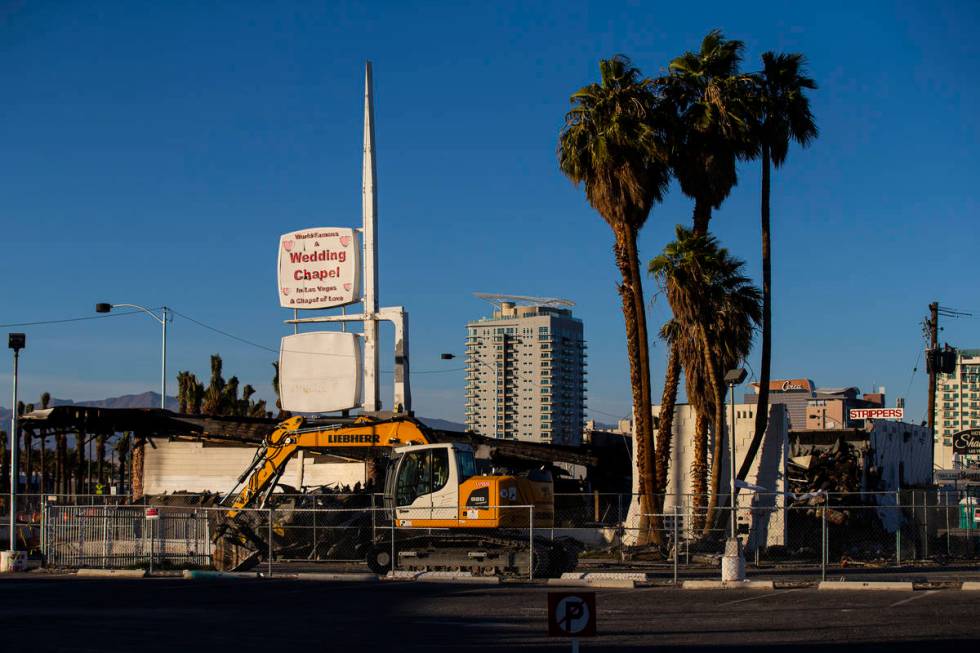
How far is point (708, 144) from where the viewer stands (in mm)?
38250

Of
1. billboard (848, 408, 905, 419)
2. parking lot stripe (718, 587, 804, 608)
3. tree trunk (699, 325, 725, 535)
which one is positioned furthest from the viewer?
billboard (848, 408, 905, 419)

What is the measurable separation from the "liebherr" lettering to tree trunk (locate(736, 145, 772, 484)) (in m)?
12.8

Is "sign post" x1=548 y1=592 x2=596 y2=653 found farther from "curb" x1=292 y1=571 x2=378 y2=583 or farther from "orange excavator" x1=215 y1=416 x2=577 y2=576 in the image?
"curb" x1=292 y1=571 x2=378 y2=583

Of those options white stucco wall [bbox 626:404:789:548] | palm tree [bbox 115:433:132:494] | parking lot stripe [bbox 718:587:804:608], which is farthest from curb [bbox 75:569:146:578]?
palm tree [bbox 115:433:132:494]

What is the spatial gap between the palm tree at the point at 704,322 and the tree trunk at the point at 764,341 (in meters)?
0.75

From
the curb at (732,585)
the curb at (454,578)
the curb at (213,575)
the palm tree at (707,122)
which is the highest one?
the palm tree at (707,122)

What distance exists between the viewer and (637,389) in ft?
Answer: 120

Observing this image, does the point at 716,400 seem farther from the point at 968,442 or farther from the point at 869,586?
the point at 968,442

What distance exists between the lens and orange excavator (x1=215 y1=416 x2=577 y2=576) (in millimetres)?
27031

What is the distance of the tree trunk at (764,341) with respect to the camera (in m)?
36.3

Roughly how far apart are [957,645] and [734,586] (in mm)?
9074

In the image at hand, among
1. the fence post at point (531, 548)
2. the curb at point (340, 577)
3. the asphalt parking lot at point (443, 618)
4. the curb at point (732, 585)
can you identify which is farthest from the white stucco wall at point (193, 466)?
the curb at point (732, 585)

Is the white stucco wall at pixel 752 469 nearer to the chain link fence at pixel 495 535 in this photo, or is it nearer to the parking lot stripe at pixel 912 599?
the chain link fence at pixel 495 535

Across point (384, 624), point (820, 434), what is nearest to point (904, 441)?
point (820, 434)
